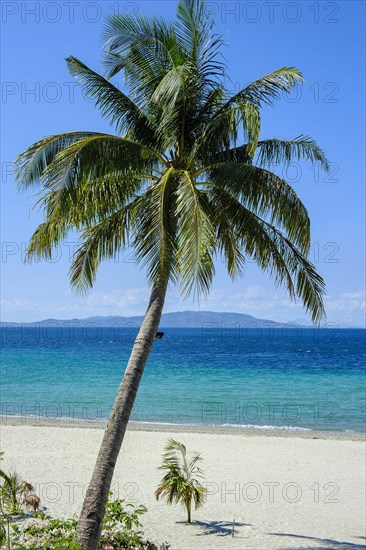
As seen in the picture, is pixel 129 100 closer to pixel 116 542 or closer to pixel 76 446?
pixel 116 542

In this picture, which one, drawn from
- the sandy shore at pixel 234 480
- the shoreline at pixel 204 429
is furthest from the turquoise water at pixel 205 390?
the sandy shore at pixel 234 480

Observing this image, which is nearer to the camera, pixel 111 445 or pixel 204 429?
pixel 111 445

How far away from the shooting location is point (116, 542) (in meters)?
8.45

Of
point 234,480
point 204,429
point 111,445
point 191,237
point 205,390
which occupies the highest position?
point 191,237

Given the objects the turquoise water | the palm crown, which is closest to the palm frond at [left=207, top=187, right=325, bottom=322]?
the palm crown

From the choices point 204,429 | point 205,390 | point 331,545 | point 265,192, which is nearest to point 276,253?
point 265,192

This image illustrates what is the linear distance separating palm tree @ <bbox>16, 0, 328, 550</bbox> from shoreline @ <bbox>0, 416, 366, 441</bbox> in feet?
46.4

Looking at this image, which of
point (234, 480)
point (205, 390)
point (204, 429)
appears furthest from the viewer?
point (205, 390)

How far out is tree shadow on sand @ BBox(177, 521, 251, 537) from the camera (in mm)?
10961

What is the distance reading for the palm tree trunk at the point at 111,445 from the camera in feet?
25.3

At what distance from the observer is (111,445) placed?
7.94 m

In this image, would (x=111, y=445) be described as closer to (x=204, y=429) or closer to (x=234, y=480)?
(x=234, y=480)

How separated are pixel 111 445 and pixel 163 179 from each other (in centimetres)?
348

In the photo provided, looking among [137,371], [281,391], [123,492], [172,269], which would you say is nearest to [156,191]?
[172,269]
